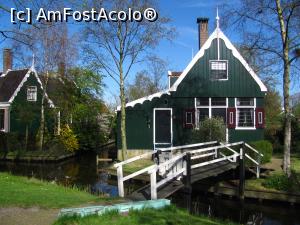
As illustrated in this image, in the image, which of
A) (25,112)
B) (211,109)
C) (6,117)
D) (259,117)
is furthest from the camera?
(6,117)

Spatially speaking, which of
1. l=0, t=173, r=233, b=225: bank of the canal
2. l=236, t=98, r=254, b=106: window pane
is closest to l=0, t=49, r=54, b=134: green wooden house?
l=236, t=98, r=254, b=106: window pane

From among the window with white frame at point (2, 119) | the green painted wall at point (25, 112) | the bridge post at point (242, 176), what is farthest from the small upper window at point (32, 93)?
the bridge post at point (242, 176)

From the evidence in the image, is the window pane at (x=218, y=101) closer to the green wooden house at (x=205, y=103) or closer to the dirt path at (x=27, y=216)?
the green wooden house at (x=205, y=103)

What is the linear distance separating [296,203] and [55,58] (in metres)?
22.2

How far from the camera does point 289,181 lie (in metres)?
15.9

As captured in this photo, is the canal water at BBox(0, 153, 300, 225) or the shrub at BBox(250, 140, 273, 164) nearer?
the canal water at BBox(0, 153, 300, 225)

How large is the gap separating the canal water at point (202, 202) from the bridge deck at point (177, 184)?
0.67 metres

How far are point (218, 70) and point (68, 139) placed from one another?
41.2ft

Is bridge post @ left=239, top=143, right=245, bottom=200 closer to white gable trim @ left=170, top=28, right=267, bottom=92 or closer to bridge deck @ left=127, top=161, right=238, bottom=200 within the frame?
bridge deck @ left=127, top=161, right=238, bottom=200

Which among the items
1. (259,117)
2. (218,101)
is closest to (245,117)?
(259,117)

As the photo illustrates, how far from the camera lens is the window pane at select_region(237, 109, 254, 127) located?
987 inches

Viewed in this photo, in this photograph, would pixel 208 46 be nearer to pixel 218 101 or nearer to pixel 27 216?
pixel 218 101

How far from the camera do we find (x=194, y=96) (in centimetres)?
2553

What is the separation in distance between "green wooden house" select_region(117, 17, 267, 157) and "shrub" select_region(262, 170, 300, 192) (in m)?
8.52
